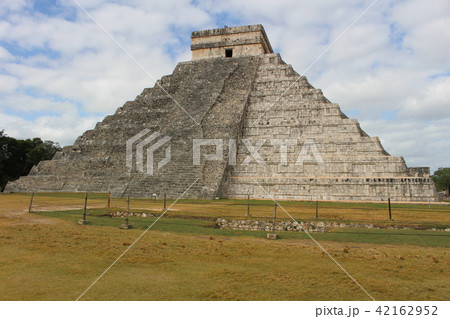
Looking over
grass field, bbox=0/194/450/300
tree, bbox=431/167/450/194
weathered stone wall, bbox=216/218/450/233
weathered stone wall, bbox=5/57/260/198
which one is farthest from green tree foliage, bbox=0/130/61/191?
tree, bbox=431/167/450/194

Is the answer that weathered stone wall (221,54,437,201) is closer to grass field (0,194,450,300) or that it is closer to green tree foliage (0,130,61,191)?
grass field (0,194,450,300)

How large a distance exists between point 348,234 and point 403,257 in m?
2.67

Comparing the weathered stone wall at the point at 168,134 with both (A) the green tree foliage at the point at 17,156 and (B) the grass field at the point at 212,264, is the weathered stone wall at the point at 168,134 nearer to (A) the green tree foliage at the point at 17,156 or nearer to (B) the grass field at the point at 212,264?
(B) the grass field at the point at 212,264

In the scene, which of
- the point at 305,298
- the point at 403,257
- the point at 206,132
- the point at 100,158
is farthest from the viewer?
the point at 100,158

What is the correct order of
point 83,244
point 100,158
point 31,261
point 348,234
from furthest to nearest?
point 100,158
point 348,234
point 83,244
point 31,261

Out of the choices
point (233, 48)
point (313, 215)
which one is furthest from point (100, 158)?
point (313, 215)

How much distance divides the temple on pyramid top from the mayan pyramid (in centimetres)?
17

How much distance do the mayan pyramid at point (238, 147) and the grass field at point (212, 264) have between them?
344 inches

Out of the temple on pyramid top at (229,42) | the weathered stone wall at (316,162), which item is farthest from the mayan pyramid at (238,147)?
the temple on pyramid top at (229,42)

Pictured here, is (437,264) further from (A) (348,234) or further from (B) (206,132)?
(B) (206,132)

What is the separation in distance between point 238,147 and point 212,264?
15.1 meters

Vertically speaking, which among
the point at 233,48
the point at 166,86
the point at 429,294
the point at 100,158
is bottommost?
the point at 429,294

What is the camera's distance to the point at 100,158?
2247 cm

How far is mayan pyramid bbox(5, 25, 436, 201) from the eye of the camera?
17.9 metres
